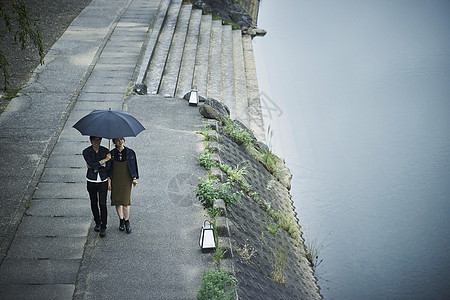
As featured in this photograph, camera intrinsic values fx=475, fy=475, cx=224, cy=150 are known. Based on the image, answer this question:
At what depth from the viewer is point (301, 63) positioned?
61.3 feet

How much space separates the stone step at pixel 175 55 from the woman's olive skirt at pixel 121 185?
5.12m

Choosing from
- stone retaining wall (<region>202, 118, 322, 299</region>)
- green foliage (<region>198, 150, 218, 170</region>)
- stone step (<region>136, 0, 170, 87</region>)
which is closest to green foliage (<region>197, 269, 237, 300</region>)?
stone retaining wall (<region>202, 118, 322, 299</region>)

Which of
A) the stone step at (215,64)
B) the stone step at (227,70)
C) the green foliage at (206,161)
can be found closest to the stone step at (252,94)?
the stone step at (227,70)

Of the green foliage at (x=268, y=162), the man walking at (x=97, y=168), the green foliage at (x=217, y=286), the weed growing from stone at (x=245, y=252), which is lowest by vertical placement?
the green foliage at (x=217, y=286)

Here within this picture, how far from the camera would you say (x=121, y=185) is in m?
6.09

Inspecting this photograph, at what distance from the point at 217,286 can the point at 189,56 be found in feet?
33.1

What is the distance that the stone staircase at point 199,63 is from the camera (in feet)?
40.9

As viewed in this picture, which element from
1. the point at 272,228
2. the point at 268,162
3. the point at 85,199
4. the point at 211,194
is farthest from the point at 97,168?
the point at 268,162

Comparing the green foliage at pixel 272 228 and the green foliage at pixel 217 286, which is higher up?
the green foliage at pixel 272 228

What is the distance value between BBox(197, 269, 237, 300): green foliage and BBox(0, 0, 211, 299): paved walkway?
22cm

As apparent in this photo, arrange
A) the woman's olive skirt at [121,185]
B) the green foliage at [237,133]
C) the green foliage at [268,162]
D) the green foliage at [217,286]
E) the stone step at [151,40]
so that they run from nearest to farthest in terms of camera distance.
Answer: the green foliage at [217,286], the woman's olive skirt at [121,185], the green foliage at [237,133], the green foliage at [268,162], the stone step at [151,40]

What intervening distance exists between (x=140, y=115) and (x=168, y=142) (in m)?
1.25

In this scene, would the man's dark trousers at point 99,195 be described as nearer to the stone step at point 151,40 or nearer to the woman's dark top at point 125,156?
the woman's dark top at point 125,156

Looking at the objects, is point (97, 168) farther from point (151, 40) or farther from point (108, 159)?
point (151, 40)
